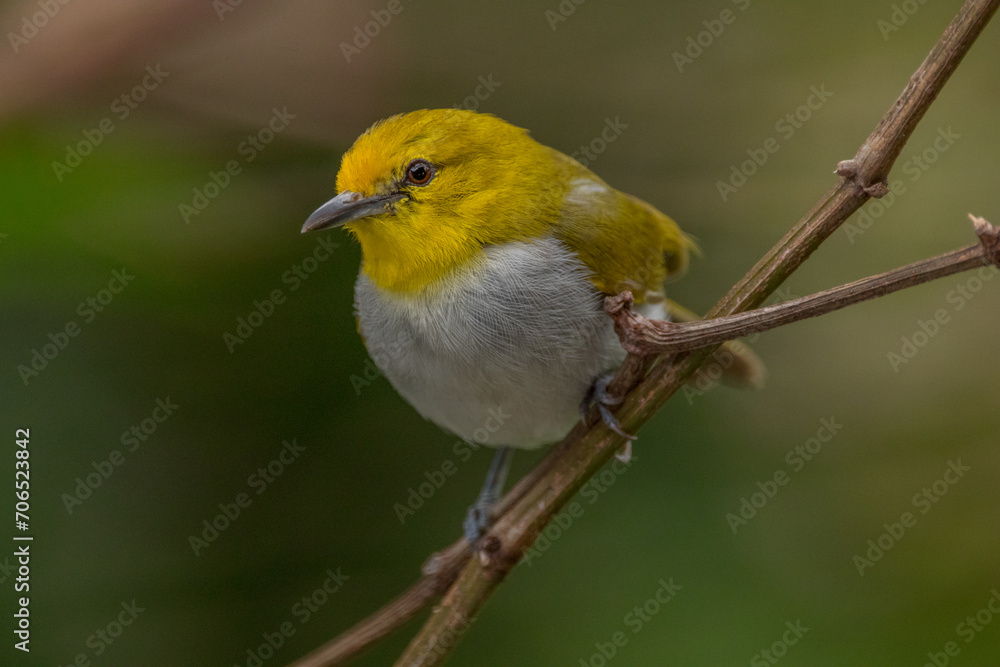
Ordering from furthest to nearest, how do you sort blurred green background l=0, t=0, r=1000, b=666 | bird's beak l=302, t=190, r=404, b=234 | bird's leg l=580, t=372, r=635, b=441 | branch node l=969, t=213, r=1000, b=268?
1. blurred green background l=0, t=0, r=1000, b=666
2. bird's beak l=302, t=190, r=404, b=234
3. bird's leg l=580, t=372, r=635, b=441
4. branch node l=969, t=213, r=1000, b=268

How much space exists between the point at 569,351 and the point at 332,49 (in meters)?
1.47

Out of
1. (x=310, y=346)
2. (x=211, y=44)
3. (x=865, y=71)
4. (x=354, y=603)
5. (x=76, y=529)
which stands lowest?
(x=76, y=529)

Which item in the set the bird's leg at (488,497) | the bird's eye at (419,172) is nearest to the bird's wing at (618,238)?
the bird's eye at (419,172)

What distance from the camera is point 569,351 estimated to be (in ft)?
8.79

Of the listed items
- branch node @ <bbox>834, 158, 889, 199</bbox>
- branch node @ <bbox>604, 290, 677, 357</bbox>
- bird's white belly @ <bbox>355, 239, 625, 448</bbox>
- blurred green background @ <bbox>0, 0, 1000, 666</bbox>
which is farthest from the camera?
blurred green background @ <bbox>0, 0, 1000, 666</bbox>

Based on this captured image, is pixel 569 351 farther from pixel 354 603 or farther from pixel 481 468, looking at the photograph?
pixel 354 603

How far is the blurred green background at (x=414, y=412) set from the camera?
2990 mm

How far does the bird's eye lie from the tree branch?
2.97 ft

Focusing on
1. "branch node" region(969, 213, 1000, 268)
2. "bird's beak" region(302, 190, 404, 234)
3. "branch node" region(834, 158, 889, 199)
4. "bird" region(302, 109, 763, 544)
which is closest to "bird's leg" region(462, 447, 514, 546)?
"bird" region(302, 109, 763, 544)

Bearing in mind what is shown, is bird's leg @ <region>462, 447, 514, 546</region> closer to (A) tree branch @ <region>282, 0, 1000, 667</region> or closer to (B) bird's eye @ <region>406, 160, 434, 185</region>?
(A) tree branch @ <region>282, 0, 1000, 667</region>

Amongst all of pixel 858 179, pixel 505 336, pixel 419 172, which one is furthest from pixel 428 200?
pixel 858 179

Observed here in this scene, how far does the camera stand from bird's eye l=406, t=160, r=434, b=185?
2.71 meters

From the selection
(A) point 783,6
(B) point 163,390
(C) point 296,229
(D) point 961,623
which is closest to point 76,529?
(B) point 163,390

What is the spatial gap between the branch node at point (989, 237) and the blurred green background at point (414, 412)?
6.33 ft
